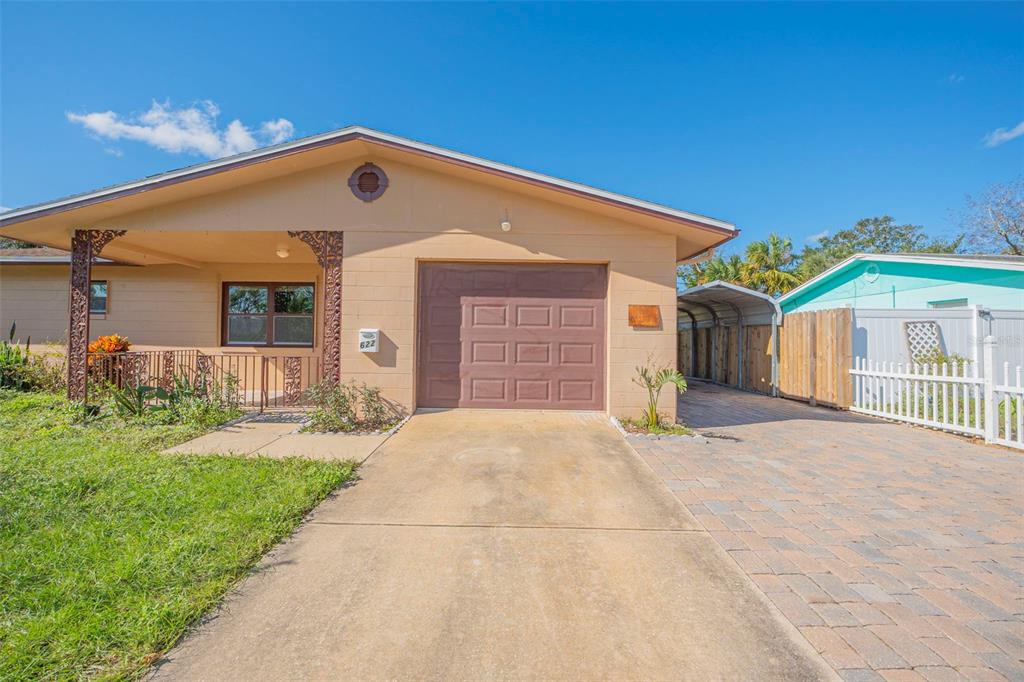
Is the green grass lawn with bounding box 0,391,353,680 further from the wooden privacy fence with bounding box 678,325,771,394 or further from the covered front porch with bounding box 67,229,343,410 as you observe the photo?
the wooden privacy fence with bounding box 678,325,771,394

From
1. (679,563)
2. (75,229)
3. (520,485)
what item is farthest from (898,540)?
(75,229)

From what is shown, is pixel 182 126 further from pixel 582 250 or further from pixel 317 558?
pixel 317 558

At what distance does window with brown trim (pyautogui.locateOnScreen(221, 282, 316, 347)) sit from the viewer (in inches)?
400

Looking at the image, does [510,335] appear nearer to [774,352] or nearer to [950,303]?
[774,352]

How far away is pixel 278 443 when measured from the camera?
5523mm

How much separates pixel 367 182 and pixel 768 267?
2559 cm

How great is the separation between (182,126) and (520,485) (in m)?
25.2

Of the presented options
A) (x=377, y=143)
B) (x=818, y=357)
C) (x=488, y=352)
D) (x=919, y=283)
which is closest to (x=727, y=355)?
(x=818, y=357)

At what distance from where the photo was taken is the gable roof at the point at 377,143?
250 inches

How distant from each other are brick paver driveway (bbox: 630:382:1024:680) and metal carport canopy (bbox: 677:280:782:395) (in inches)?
193

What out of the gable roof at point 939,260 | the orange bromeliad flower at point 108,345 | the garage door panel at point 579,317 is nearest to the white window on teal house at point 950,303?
the gable roof at point 939,260

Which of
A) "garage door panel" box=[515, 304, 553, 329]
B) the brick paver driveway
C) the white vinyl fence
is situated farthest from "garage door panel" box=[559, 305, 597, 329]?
the white vinyl fence

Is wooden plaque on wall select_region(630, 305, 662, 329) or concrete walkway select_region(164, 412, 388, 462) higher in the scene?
wooden plaque on wall select_region(630, 305, 662, 329)

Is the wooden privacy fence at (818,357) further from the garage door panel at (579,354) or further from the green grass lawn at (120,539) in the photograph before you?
the green grass lawn at (120,539)
